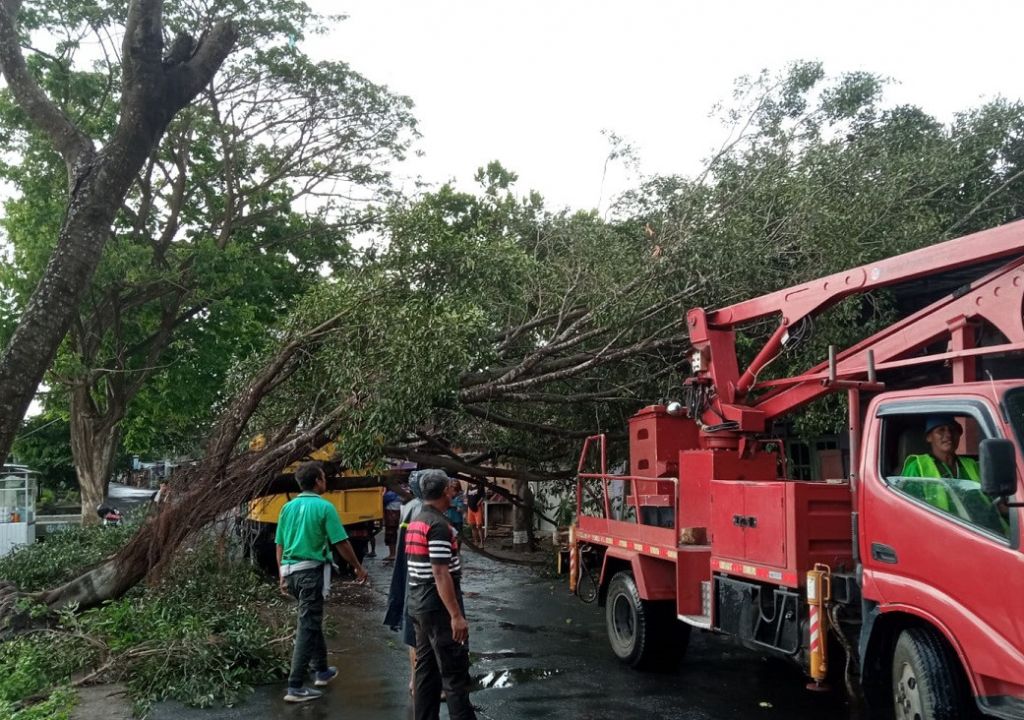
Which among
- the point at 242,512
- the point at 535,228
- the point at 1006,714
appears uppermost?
the point at 535,228

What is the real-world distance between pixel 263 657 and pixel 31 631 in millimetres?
2550

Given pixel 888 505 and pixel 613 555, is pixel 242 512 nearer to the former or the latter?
pixel 613 555

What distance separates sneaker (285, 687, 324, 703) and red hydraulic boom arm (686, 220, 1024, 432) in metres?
3.83

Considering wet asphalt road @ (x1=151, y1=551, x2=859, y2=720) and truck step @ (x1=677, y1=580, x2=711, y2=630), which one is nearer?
wet asphalt road @ (x1=151, y1=551, x2=859, y2=720)

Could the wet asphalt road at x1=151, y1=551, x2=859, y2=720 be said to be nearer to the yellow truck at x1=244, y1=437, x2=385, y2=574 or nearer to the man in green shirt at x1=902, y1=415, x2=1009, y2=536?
the yellow truck at x1=244, y1=437, x2=385, y2=574

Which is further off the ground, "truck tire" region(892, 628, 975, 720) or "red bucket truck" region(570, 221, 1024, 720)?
"red bucket truck" region(570, 221, 1024, 720)

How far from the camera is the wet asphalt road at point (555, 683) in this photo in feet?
19.8

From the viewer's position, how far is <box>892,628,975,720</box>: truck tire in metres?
4.11

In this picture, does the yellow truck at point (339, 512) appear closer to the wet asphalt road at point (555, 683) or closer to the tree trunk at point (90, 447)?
the wet asphalt road at point (555, 683)

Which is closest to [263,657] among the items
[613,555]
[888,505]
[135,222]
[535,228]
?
[613,555]

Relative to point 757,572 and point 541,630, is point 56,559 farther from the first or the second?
point 757,572

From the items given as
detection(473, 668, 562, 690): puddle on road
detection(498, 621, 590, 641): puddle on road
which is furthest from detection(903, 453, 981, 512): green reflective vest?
detection(498, 621, 590, 641): puddle on road

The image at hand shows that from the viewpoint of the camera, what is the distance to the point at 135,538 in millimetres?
8875

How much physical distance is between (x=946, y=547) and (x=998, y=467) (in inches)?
24.1
